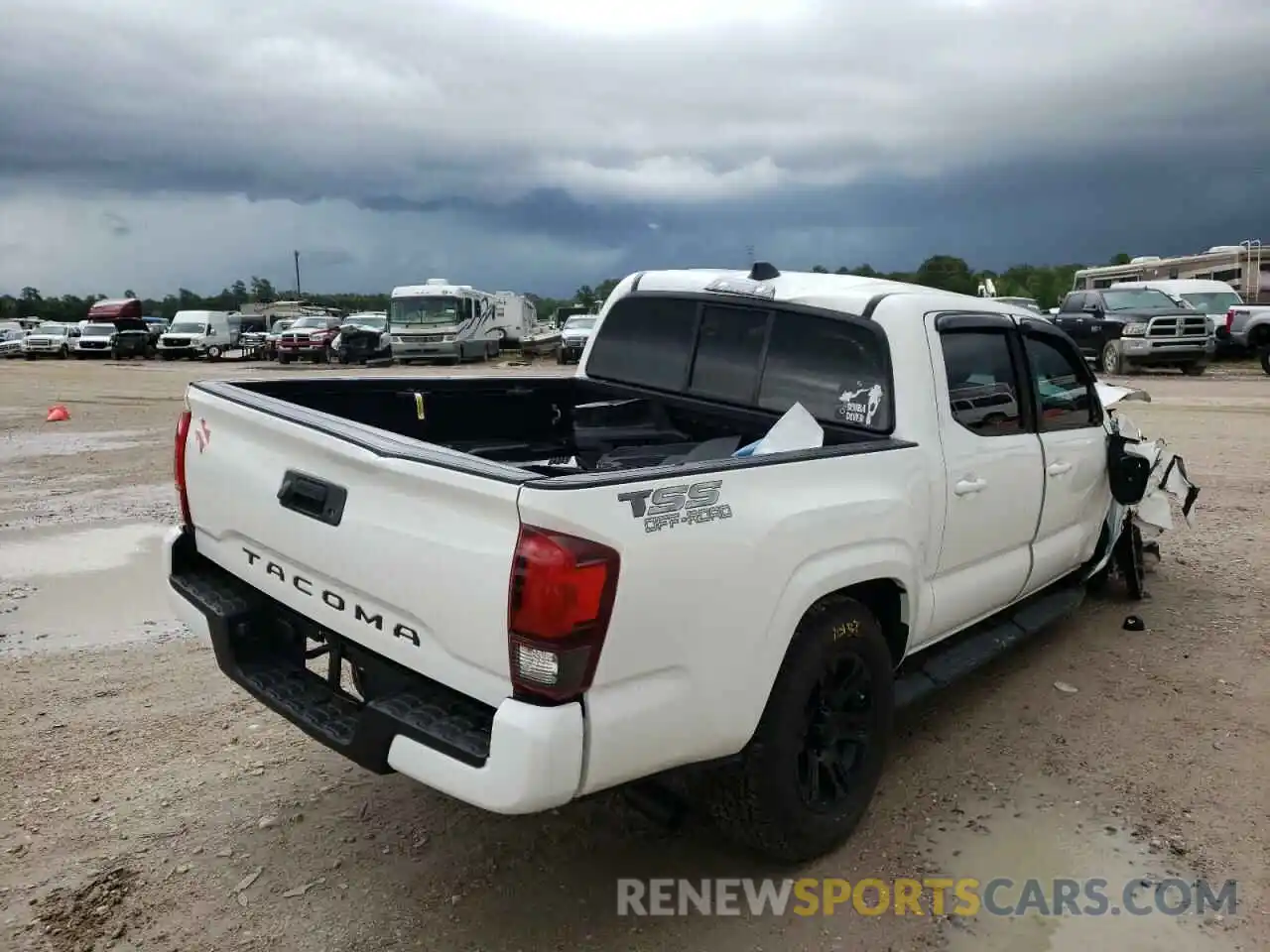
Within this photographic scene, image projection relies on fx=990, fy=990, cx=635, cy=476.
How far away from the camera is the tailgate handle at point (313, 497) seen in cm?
274

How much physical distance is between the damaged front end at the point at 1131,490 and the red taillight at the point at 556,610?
384 cm

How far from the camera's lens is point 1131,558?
18.6ft

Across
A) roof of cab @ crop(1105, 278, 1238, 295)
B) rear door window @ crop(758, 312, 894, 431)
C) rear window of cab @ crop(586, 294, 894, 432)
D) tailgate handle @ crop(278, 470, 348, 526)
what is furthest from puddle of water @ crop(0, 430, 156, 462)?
roof of cab @ crop(1105, 278, 1238, 295)

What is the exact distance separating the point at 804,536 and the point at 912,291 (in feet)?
5.28

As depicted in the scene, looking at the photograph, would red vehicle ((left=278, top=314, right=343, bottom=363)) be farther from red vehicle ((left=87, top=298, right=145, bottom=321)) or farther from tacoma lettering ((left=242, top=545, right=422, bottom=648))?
tacoma lettering ((left=242, top=545, right=422, bottom=648))

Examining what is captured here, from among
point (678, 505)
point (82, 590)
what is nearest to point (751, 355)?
point (678, 505)

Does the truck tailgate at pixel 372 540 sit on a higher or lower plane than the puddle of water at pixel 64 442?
higher

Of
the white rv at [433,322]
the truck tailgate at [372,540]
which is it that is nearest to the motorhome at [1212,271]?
the white rv at [433,322]

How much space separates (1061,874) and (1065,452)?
2100mm

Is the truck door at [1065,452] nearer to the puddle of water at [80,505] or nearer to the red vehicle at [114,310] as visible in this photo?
the puddle of water at [80,505]

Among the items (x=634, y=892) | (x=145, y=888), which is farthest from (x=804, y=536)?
(x=145, y=888)

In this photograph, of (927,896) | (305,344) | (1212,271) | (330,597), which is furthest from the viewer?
(305,344)

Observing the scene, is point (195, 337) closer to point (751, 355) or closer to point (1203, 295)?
point (1203, 295)

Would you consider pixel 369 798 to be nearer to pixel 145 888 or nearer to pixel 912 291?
pixel 145 888
